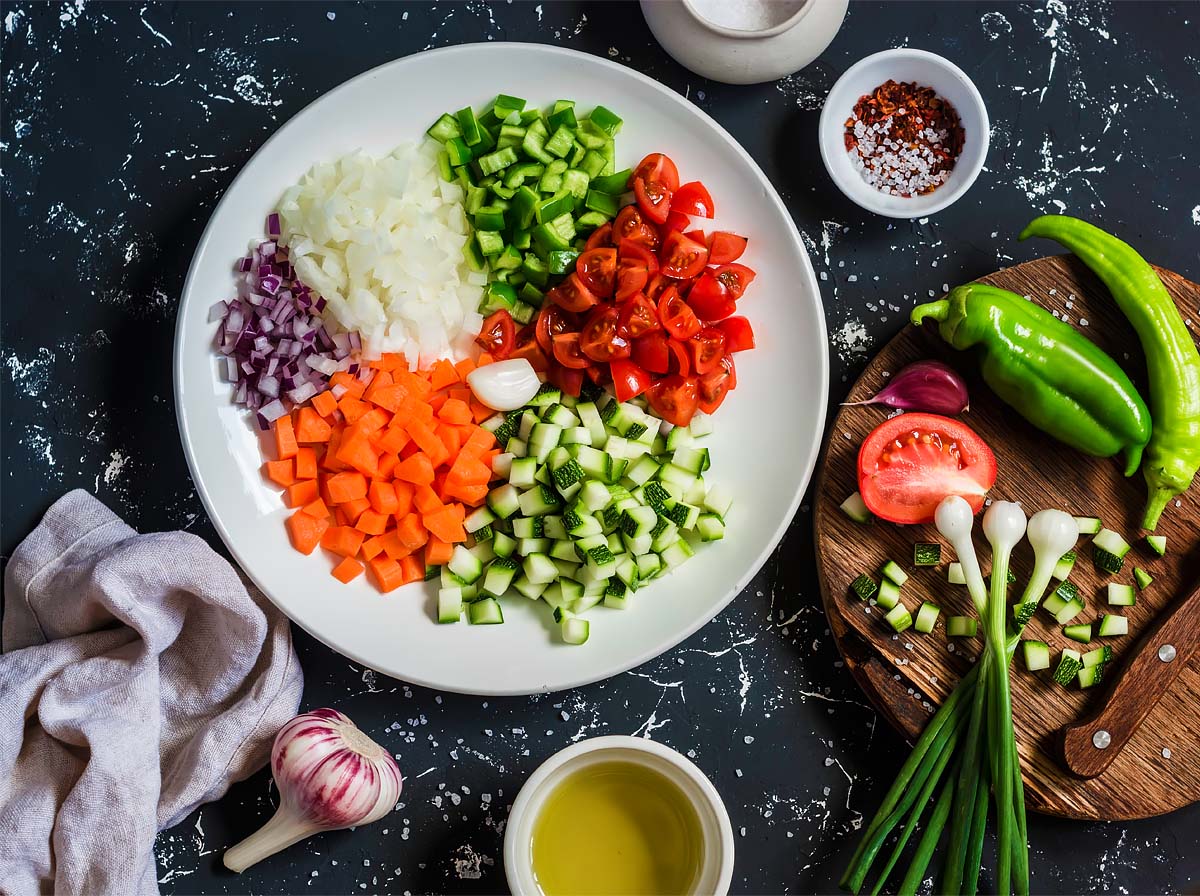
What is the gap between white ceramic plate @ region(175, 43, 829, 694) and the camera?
80.4 inches

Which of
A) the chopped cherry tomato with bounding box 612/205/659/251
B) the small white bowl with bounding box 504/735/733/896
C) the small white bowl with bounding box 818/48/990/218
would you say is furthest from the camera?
the small white bowl with bounding box 818/48/990/218

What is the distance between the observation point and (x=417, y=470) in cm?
200

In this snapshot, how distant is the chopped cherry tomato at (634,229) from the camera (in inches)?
80.6

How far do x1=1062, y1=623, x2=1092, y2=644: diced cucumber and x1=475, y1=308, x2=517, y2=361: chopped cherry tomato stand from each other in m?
1.36

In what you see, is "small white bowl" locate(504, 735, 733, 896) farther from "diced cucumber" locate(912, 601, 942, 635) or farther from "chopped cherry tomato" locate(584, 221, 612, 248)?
"chopped cherry tomato" locate(584, 221, 612, 248)

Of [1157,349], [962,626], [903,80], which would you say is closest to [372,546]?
[962,626]

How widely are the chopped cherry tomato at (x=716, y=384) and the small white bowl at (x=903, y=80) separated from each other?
0.50 meters

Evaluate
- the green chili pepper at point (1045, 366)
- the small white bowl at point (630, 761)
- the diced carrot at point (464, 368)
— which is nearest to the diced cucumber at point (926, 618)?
the green chili pepper at point (1045, 366)

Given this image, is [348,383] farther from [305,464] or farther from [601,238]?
[601,238]

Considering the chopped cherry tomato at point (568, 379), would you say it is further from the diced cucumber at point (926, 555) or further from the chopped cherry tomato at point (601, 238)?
the diced cucumber at point (926, 555)

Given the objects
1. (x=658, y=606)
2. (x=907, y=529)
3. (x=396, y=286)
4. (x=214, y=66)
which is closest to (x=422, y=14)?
(x=214, y=66)

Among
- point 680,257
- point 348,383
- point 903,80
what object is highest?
point 903,80

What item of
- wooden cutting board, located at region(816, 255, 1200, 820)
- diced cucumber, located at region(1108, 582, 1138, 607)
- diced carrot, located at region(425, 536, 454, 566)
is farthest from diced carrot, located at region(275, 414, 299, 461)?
diced cucumber, located at region(1108, 582, 1138, 607)

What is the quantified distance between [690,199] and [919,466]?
2.47 feet
